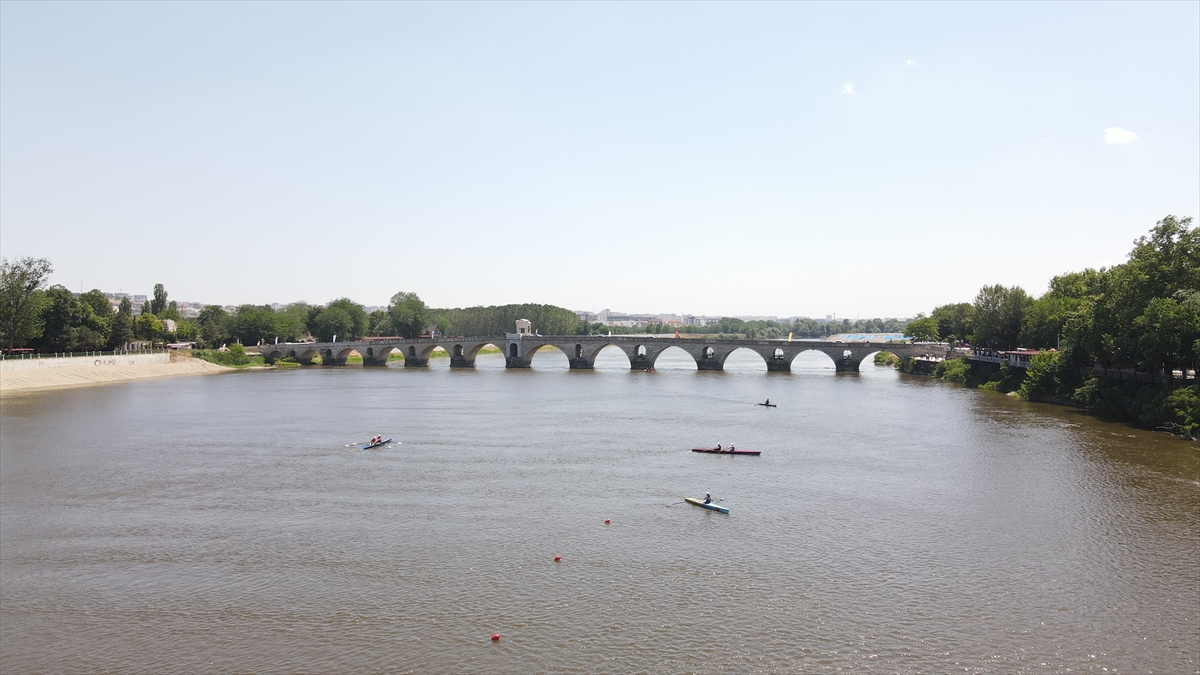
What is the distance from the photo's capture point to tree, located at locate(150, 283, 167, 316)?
384 ft

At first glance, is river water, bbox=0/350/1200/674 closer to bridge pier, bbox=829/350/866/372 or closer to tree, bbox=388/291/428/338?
bridge pier, bbox=829/350/866/372

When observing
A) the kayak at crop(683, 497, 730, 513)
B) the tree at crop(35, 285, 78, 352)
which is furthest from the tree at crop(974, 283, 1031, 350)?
the tree at crop(35, 285, 78, 352)

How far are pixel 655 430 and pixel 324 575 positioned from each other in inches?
979

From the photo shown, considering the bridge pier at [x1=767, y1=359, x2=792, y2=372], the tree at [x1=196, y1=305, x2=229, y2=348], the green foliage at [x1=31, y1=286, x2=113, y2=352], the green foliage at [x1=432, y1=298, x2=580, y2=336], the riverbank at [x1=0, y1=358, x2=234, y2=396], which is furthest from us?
the green foliage at [x1=432, y1=298, x2=580, y2=336]

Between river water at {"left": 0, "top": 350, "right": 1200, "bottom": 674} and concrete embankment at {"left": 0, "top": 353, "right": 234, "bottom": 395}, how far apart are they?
3105cm

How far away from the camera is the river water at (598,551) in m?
15.4

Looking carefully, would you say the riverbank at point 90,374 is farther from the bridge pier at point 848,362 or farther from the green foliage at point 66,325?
the bridge pier at point 848,362

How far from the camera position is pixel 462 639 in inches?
619

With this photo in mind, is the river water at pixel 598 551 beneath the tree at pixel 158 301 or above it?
beneath

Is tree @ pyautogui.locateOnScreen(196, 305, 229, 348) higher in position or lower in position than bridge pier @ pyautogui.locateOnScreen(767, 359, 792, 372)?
higher

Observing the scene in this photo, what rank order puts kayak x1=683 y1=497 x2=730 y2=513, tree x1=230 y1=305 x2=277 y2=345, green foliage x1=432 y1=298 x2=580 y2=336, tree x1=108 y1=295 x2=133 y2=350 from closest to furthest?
1. kayak x1=683 y1=497 x2=730 y2=513
2. tree x1=108 y1=295 x2=133 y2=350
3. tree x1=230 y1=305 x2=277 y2=345
4. green foliage x1=432 y1=298 x2=580 y2=336

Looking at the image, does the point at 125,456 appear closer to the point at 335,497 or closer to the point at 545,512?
the point at 335,497

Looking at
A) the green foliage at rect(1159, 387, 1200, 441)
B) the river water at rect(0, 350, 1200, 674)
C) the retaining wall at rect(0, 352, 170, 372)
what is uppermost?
the retaining wall at rect(0, 352, 170, 372)

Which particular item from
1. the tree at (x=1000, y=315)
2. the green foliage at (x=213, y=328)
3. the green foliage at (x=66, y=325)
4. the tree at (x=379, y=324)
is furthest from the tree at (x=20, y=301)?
the tree at (x=1000, y=315)
